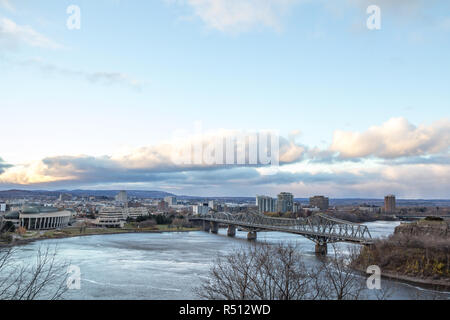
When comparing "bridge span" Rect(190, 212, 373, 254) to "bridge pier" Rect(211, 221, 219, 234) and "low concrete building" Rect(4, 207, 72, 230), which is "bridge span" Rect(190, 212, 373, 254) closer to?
"bridge pier" Rect(211, 221, 219, 234)

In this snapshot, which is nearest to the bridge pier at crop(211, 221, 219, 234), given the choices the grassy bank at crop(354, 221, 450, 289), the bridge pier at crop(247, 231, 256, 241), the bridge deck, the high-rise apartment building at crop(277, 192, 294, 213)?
the bridge deck

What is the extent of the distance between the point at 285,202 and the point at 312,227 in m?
44.6

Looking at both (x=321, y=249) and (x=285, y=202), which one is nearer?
(x=321, y=249)

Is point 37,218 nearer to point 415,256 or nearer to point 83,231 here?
point 83,231

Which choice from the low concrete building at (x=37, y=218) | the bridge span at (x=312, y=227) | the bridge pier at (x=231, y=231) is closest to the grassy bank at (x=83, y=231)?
the low concrete building at (x=37, y=218)

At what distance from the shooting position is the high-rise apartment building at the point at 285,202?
6725 cm

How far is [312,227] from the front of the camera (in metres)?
24.2

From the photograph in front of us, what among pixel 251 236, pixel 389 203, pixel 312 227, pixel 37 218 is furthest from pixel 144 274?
pixel 389 203

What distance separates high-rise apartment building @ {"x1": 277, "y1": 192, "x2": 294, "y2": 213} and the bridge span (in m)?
22.8

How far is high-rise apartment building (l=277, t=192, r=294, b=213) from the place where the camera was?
67250 millimetres

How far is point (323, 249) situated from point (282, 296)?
16.9 metres

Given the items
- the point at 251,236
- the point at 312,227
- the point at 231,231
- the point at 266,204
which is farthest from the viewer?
the point at 266,204

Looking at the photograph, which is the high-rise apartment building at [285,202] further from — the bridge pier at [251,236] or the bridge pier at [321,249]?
the bridge pier at [321,249]
